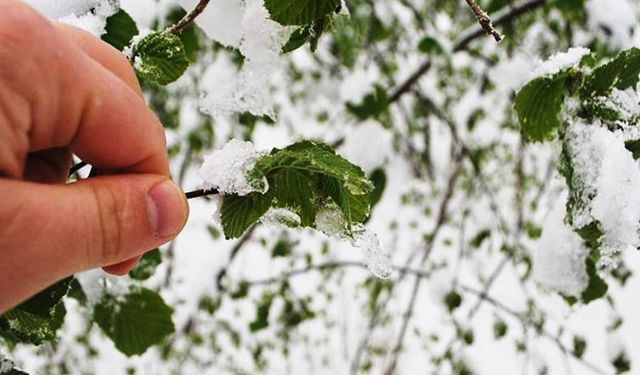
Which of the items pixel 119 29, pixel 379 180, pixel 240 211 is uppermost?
pixel 379 180

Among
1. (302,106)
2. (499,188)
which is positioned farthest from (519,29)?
(302,106)

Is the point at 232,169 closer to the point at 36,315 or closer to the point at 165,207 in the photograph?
the point at 165,207

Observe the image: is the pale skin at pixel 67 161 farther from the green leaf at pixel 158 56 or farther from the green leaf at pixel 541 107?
the green leaf at pixel 541 107

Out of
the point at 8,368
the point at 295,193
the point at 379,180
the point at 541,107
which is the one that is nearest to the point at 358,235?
the point at 295,193

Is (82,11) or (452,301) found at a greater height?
(452,301)

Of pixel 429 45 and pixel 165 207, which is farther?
pixel 429 45

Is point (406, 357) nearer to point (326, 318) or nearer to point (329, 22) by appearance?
point (326, 318)

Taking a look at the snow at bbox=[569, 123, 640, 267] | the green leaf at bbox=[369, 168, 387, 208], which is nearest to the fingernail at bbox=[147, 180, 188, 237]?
the snow at bbox=[569, 123, 640, 267]

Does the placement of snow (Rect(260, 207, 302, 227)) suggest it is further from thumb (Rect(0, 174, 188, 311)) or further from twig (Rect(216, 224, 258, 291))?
twig (Rect(216, 224, 258, 291))
